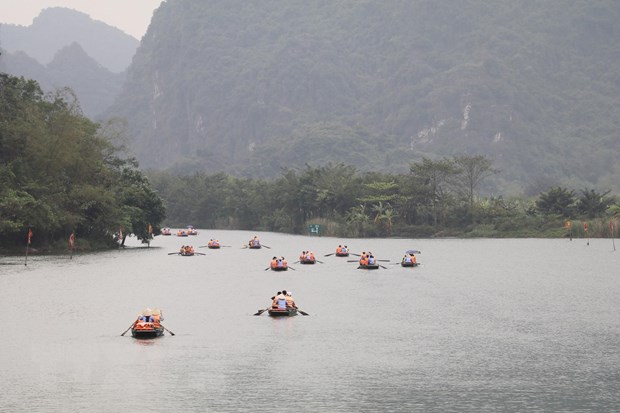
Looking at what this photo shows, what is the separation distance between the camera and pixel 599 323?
49.8m

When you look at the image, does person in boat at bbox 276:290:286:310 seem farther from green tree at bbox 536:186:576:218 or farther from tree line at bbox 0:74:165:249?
green tree at bbox 536:186:576:218

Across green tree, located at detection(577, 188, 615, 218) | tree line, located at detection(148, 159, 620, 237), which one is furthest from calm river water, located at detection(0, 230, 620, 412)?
tree line, located at detection(148, 159, 620, 237)

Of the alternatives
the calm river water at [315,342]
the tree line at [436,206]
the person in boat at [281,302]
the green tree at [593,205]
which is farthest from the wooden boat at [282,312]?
the green tree at [593,205]

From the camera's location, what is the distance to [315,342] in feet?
142

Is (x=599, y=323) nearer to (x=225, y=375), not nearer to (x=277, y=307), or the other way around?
(x=277, y=307)

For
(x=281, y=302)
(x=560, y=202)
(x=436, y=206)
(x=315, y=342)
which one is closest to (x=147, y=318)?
(x=315, y=342)

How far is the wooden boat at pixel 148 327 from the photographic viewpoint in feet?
142

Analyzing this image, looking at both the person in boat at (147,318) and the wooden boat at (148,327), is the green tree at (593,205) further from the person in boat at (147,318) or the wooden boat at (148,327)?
the person in boat at (147,318)

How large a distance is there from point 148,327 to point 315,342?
8.77 metres

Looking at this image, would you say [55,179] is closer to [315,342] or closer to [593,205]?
[315,342]

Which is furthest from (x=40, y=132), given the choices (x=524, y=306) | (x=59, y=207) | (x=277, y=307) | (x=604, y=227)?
(x=604, y=227)

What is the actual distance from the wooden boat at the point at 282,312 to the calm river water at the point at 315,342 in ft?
1.71

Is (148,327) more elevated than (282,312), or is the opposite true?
(282,312)

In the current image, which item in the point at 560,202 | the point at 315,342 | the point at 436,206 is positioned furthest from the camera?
the point at 436,206
